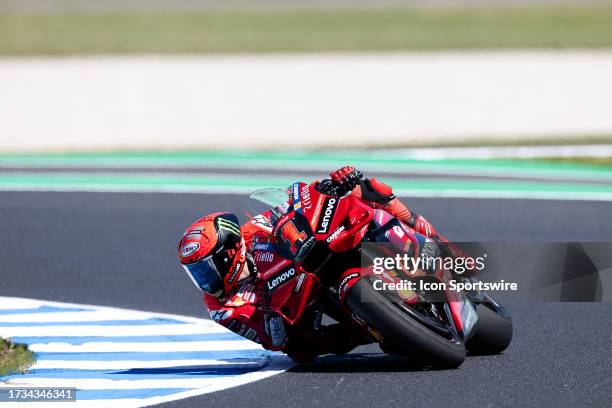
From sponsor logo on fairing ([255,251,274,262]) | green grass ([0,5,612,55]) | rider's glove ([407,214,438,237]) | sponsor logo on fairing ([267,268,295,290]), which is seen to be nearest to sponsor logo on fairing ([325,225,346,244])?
sponsor logo on fairing ([267,268,295,290])

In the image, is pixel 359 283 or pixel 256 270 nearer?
pixel 359 283

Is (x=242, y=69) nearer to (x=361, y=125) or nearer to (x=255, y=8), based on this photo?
(x=361, y=125)

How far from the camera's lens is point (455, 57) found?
89.8 feet

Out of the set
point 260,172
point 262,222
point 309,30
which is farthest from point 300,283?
point 309,30

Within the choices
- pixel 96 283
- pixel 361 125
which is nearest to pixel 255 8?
pixel 361 125

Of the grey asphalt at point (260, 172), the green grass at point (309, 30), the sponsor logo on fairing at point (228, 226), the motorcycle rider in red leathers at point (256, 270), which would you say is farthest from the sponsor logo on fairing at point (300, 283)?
the green grass at point (309, 30)

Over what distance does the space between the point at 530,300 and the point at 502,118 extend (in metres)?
11.8

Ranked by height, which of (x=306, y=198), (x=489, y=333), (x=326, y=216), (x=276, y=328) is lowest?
(x=489, y=333)

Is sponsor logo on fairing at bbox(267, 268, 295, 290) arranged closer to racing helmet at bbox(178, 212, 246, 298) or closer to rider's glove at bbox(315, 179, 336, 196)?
racing helmet at bbox(178, 212, 246, 298)

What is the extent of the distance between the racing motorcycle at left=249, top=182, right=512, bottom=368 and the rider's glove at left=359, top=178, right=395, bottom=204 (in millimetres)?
266

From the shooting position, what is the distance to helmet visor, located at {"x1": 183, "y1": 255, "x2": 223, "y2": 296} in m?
6.83

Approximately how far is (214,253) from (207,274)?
0.53ft

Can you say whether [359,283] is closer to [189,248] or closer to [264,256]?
[264,256]

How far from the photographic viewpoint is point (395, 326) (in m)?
6.63
